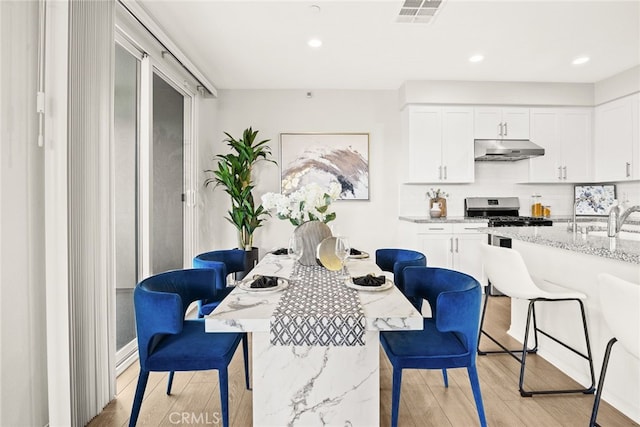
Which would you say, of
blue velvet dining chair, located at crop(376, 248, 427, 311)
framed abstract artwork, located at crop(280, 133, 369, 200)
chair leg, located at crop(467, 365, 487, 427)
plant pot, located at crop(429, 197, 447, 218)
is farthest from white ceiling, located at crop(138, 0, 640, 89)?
chair leg, located at crop(467, 365, 487, 427)

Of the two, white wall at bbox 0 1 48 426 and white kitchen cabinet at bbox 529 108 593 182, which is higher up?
white kitchen cabinet at bbox 529 108 593 182

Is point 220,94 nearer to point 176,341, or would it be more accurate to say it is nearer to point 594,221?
point 176,341

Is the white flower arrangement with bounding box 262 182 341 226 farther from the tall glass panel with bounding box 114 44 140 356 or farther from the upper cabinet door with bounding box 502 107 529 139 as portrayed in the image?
the upper cabinet door with bounding box 502 107 529 139

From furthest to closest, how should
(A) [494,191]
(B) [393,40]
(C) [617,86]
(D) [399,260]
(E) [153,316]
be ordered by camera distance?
1. (A) [494,191]
2. (C) [617,86]
3. (B) [393,40]
4. (D) [399,260]
5. (E) [153,316]

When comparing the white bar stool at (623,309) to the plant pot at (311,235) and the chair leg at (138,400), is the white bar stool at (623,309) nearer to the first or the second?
the plant pot at (311,235)

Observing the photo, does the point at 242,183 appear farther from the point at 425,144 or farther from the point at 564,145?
the point at 564,145

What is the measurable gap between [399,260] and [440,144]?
2.40m

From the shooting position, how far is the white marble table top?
4.14ft

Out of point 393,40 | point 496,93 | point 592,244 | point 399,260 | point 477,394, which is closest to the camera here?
point 477,394

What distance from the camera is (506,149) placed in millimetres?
4328

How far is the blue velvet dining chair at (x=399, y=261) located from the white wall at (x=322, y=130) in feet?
6.40

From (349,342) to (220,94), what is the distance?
4194mm

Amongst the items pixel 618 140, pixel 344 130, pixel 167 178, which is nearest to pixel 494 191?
pixel 618 140

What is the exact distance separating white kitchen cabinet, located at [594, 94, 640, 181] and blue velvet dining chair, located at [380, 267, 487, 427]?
3.82m
